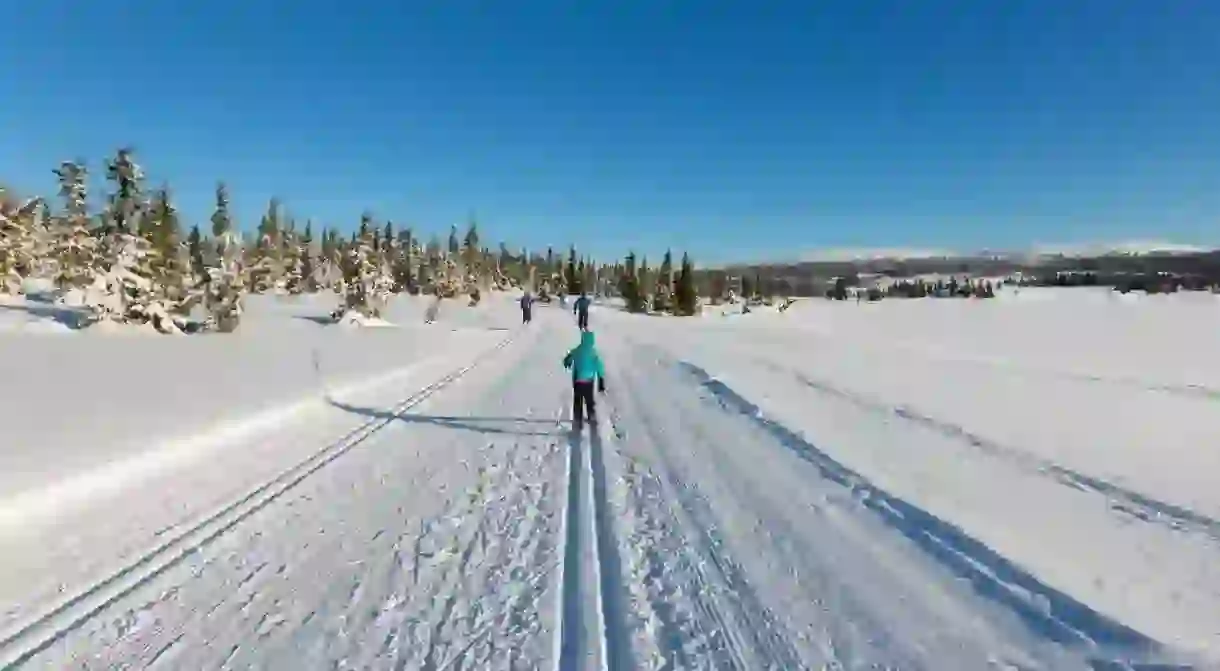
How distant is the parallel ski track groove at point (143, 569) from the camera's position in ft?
14.5

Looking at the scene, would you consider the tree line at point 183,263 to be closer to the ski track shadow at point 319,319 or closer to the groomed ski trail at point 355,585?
the ski track shadow at point 319,319

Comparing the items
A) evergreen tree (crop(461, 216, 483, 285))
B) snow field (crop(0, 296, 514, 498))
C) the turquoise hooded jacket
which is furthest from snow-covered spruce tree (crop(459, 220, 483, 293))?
the turquoise hooded jacket

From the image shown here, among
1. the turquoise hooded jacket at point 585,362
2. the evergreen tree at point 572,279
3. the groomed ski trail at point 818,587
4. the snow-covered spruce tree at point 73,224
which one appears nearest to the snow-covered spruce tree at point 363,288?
the snow-covered spruce tree at point 73,224

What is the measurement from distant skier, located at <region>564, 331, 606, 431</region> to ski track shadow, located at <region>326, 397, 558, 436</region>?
552 millimetres

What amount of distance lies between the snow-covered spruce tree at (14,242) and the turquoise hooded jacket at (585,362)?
56.1 m

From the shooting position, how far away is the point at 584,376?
38.8 ft

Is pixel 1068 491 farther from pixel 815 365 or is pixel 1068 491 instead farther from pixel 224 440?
pixel 815 365

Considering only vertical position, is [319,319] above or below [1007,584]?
above

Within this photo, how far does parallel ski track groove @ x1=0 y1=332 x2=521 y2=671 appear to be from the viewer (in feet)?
14.5

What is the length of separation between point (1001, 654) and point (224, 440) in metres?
10.3

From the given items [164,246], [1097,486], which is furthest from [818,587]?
[164,246]

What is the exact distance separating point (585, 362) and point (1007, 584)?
24.9 ft

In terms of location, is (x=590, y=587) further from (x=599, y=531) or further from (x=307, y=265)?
(x=307, y=265)

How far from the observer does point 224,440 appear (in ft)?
34.6
